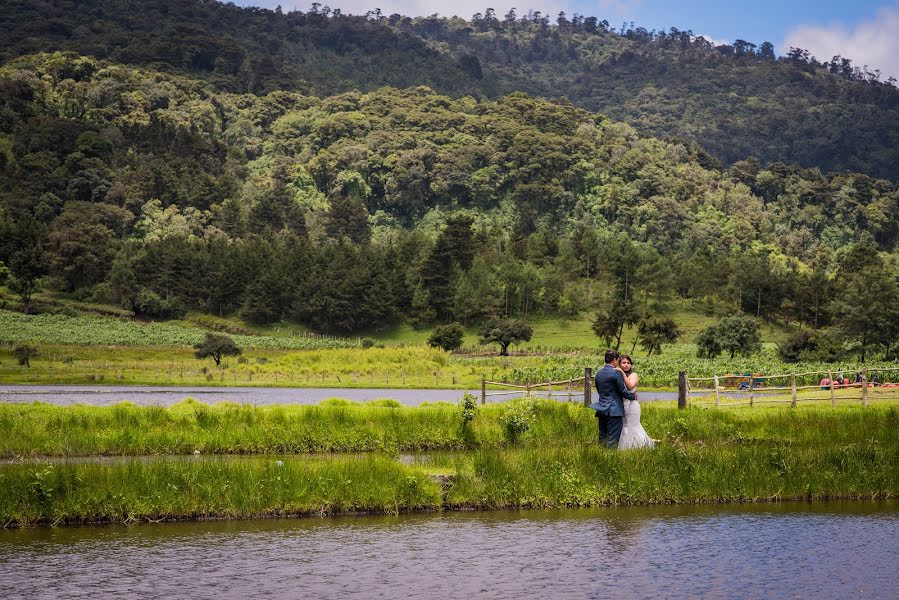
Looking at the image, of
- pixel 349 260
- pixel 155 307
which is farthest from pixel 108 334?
pixel 349 260

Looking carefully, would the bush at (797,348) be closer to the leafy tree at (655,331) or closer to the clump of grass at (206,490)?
the leafy tree at (655,331)

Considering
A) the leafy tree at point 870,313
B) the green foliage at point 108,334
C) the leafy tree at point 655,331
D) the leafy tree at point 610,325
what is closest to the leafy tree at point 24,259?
the green foliage at point 108,334

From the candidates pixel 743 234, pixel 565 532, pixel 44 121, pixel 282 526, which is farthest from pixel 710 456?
pixel 44 121

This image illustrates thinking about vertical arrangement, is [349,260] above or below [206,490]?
above

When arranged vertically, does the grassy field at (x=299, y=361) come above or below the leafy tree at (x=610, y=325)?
below

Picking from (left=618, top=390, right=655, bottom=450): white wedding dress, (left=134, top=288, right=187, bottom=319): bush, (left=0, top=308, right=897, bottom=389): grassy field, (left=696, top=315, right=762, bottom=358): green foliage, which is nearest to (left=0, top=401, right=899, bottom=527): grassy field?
(left=618, top=390, right=655, bottom=450): white wedding dress

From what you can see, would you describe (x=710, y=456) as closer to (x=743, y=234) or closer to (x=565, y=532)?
(x=565, y=532)

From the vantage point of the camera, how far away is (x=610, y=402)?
82.1ft

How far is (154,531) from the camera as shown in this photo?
20.8 meters

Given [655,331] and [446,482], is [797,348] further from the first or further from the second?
[446,482]

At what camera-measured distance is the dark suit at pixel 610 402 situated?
24.6m

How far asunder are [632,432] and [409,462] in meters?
6.49

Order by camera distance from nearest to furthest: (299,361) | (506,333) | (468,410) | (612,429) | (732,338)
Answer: (612,429)
(468,410)
(299,361)
(732,338)
(506,333)

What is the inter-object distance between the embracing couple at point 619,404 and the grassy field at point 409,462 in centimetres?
70
